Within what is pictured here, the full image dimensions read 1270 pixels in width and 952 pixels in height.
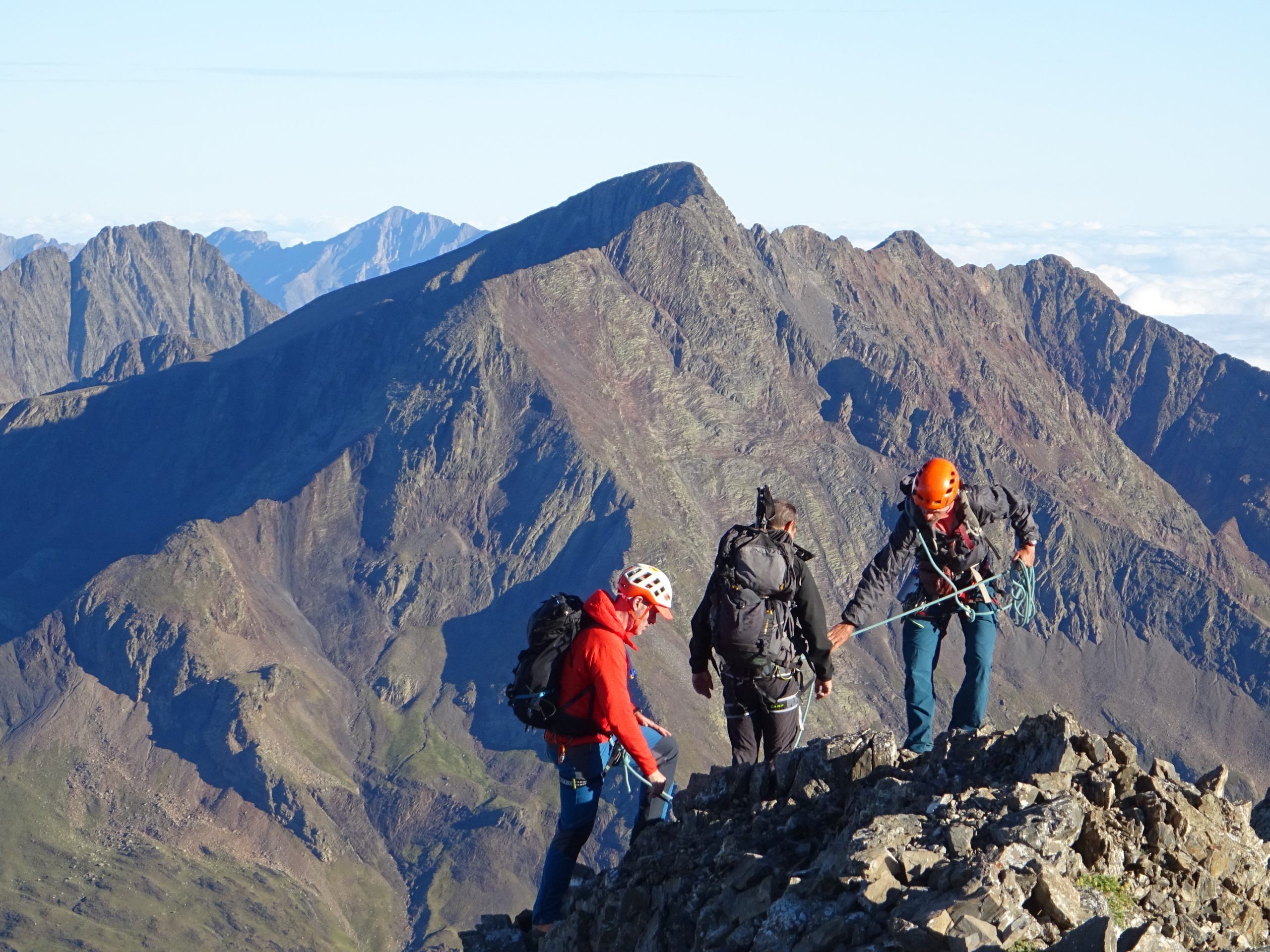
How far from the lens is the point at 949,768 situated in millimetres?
18797

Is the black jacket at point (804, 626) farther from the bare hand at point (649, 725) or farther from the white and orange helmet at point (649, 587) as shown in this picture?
the white and orange helmet at point (649, 587)

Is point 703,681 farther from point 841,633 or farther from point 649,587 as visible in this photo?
point 649,587

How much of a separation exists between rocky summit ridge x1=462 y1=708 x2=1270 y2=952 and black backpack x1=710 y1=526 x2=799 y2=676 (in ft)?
5.10

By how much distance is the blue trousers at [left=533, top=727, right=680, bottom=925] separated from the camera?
19.1 m

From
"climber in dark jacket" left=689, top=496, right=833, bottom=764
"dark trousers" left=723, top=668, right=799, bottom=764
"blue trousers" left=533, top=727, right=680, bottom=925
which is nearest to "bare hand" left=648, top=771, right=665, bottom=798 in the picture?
"blue trousers" left=533, top=727, right=680, bottom=925

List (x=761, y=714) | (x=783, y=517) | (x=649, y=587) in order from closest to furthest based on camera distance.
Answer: (x=649, y=587) → (x=783, y=517) → (x=761, y=714)

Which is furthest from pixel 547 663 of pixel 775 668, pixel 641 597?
pixel 775 668

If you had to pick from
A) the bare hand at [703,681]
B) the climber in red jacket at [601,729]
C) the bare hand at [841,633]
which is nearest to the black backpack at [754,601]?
the bare hand at [703,681]

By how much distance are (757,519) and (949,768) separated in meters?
4.55

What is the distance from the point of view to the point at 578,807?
19.4m

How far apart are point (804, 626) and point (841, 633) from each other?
1.86m

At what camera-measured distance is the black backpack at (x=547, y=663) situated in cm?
1827

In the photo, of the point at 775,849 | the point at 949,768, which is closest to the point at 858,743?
the point at 949,768

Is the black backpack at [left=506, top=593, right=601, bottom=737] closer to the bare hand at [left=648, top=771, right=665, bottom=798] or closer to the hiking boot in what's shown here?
the bare hand at [left=648, top=771, right=665, bottom=798]
